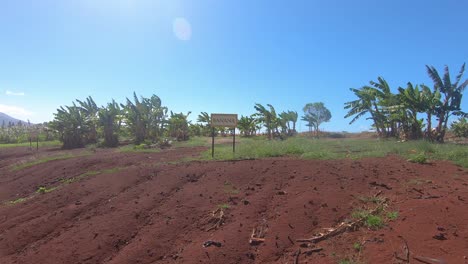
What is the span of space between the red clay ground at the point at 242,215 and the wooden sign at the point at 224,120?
4269 millimetres

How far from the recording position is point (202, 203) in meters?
7.88

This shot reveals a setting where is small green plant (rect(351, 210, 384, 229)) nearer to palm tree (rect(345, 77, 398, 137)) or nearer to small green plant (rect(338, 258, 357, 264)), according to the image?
small green plant (rect(338, 258, 357, 264))

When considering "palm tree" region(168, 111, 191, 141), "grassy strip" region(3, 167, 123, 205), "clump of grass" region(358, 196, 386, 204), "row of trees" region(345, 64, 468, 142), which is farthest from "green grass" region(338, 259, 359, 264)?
"palm tree" region(168, 111, 191, 141)

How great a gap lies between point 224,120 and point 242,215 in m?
8.68

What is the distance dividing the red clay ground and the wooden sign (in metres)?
4.27

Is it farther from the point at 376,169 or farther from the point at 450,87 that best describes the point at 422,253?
the point at 450,87

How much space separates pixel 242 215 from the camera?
6.95 metres

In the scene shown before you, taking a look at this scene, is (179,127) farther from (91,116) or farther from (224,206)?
(224,206)

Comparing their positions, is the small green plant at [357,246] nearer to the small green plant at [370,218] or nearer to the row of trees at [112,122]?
the small green plant at [370,218]

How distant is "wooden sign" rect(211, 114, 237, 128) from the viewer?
15.2 metres

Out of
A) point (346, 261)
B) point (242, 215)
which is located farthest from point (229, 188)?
point (346, 261)

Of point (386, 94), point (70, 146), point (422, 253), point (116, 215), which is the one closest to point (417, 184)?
point (422, 253)

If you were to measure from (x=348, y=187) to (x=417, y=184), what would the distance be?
1558 mm

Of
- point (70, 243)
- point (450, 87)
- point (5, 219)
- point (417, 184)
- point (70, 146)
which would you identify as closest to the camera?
point (70, 243)
